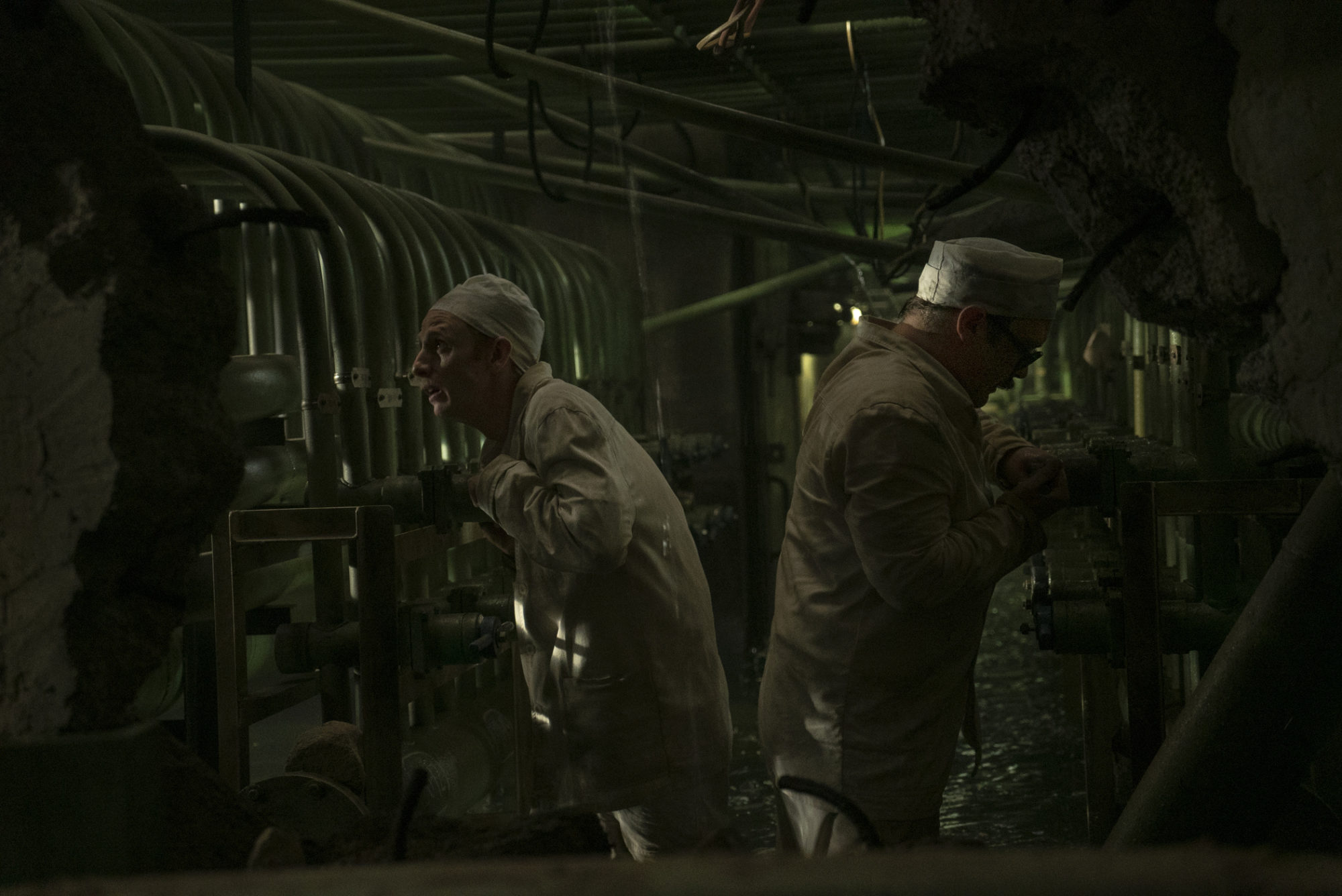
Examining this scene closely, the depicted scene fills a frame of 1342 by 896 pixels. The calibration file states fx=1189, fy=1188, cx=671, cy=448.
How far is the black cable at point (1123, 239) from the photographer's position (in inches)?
56.1

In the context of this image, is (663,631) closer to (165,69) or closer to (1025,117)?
(1025,117)

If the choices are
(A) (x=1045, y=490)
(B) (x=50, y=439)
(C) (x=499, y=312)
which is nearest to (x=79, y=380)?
(B) (x=50, y=439)

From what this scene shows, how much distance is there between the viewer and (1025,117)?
4.88ft

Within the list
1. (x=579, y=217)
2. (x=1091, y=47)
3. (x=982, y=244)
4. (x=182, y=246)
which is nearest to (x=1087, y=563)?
(x=982, y=244)

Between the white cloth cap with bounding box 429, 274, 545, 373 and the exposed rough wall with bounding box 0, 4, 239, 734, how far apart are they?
0.82 metres

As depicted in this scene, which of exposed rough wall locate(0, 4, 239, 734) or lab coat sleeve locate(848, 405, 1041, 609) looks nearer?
exposed rough wall locate(0, 4, 239, 734)

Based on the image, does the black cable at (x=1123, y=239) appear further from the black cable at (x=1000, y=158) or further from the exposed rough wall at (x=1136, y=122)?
the black cable at (x=1000, y=158)

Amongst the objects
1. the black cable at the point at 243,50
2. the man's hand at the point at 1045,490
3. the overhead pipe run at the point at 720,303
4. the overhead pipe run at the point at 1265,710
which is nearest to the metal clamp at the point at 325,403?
the black cable at the point at 243,50

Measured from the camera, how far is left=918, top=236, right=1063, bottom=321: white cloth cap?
196 centimetres

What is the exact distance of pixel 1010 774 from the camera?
452 cm

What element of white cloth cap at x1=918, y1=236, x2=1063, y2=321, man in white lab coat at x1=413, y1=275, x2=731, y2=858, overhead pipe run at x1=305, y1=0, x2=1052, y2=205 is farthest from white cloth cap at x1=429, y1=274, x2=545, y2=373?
white cloth cap at x1=918, y1=236, x2=1063, y2=321

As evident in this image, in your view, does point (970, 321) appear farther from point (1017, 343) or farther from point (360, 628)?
point (360, 628)

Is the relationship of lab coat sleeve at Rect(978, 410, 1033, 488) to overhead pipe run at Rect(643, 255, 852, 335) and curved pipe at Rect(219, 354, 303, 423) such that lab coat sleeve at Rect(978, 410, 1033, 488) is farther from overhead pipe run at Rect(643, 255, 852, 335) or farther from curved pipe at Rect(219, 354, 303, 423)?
overhead pipe run at Rect(643, 255, 852, 335)

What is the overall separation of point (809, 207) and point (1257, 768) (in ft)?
13.2
